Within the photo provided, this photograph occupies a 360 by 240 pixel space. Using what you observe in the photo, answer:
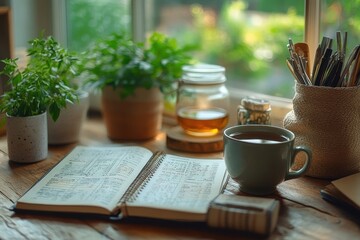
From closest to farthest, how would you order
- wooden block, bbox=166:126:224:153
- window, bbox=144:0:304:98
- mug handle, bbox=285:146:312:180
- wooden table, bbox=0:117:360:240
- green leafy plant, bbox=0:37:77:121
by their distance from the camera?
wooden table, bbox=0:117:360:240, mug handle, bbox=285:146:312:180, green leafy plant, bbox=0:37:77:121, wooden block, bbox=166:126:224:153, window, bbox=144:0:304:98

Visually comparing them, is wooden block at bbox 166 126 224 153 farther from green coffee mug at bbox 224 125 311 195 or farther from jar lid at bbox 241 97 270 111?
green coffee mug at bbox 224 125 311 195

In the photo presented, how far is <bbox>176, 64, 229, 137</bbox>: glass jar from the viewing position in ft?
4.31

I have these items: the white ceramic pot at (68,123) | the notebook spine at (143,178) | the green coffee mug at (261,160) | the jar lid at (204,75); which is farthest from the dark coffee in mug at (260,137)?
the white ceramic pot at (68,123)

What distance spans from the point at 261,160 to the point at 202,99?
1.43ft

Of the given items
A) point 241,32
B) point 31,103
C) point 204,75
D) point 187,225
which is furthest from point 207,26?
point 187,225

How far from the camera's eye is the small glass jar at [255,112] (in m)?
1.22

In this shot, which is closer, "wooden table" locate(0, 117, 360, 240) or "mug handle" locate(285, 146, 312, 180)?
"wooden table" locate(0, 117, 360, 240)

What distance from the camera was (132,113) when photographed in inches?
52.9

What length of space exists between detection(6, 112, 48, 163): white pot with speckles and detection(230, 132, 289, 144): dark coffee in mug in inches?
16.2

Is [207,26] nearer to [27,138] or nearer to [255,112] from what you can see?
[255,112]

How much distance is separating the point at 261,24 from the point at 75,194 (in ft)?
2.50

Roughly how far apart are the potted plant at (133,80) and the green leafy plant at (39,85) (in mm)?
140

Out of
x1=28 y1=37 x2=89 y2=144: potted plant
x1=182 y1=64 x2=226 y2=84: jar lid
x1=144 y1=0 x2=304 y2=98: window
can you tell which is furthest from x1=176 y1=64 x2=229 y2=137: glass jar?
x1=28 y1=37 x2=89 y2=144: potted plant

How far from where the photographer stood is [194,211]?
88 cm
